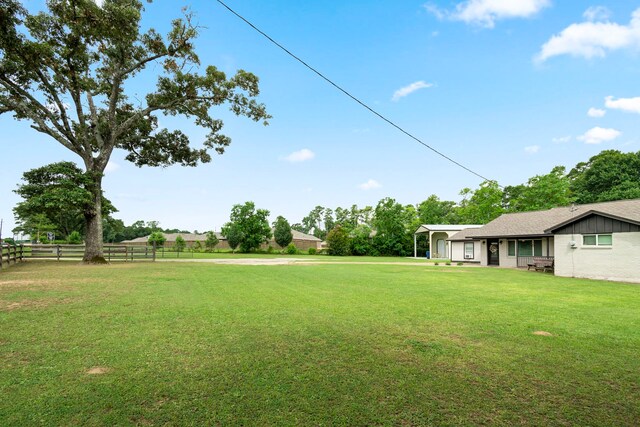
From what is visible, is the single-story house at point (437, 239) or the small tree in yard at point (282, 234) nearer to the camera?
the single-story house at point (437, 239)

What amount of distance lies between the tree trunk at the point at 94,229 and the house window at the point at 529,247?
28027 mm

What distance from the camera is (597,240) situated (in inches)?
639

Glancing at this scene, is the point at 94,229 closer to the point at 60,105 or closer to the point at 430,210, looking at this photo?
the point at 60,105

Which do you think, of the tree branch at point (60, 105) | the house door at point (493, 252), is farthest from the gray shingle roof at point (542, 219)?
the tree branch at point (60, 105)

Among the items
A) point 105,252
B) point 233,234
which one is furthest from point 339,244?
point 105,252

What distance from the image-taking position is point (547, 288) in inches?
483

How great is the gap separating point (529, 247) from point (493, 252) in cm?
337

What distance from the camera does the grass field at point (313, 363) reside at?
10.2 feet

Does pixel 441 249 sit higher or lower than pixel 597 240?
lower

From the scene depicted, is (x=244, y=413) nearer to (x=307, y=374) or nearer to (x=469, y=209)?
(x=307, y=374)

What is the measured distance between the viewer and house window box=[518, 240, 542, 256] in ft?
75.4

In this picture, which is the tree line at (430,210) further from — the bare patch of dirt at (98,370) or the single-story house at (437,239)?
the bare patch of dirt at (98,370)

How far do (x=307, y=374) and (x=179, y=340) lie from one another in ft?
7.82

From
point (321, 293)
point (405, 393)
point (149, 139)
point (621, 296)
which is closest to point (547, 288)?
point (621, 296)
